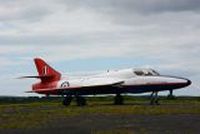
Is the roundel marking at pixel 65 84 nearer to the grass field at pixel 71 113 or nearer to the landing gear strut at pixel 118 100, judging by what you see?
the landing gear strut at pixel 118 100

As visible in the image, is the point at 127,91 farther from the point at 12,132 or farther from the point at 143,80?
the point at 12,132

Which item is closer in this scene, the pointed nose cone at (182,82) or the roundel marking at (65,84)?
the pointed nose cone at (182,82)

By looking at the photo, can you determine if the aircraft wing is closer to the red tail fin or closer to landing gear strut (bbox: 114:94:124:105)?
landing gear strut (bbox: 114:94:124:105)

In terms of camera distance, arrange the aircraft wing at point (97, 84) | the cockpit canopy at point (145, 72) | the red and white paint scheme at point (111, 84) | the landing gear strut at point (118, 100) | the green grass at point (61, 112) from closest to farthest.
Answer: the green grass at point (61, 112)
the red and white paint scheme at point (111, 84)
the cockpit canopy at point (145, 72)
the aircraft wing at point (97, 84)
the landing gear strut at point (118, 100)

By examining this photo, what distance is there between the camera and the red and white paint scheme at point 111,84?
162ft

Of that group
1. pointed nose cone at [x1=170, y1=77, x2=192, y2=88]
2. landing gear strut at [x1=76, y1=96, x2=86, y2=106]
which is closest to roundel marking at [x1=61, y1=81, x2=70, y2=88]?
landing gear strut at [x1=76, y1=96, x2=86, y2=106]

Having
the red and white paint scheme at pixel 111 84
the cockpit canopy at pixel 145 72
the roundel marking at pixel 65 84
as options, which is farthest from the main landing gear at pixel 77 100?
the cockpit canopy at pixel 145 72

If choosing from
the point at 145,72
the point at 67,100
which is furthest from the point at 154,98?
the point at 67,100

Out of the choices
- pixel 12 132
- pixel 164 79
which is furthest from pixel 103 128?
pixel 164 79

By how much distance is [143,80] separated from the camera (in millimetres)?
49938

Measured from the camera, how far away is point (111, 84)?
→ 51.6 metres

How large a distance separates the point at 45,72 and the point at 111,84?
1175 cm

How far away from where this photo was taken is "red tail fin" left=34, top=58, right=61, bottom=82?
5903cm

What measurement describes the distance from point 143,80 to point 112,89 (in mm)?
3873
